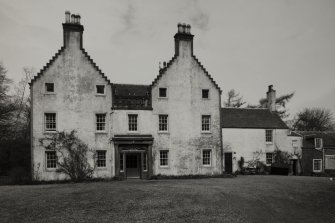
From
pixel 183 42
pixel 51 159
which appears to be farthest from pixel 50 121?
pixel 183 42

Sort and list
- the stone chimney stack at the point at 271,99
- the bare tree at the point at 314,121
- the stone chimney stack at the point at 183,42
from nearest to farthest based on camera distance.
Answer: the stone chimney stack at the point at 183,42
the stone chimney stack at the point at 271,99
the bare tree at the point at 314,121

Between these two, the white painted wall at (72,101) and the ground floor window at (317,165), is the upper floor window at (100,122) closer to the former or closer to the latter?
the white painted wall at (72,101)

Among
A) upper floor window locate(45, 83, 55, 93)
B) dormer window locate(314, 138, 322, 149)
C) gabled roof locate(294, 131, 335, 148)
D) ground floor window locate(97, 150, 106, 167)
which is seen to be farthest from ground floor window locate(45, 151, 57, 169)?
dormer window locate(314, 138, 322, 149)

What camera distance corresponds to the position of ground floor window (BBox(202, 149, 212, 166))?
34125 mm

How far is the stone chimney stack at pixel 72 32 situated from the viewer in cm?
3158

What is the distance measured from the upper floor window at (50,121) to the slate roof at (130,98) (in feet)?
18.9

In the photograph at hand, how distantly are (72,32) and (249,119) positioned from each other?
25.2 m

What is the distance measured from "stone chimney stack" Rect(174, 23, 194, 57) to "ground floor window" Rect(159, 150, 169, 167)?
10.2 m

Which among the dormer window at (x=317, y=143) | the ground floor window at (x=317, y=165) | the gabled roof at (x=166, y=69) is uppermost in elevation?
the gabled roof at (x=166, y=69)

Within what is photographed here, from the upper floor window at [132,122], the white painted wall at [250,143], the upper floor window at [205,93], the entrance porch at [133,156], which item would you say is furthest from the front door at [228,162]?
the upper floor window at [132,122]

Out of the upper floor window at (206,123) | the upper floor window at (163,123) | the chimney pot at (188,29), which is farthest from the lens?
the chimney pot at (188,29)

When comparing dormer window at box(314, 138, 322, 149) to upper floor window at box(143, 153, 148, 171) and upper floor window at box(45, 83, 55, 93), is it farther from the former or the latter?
upper floor window at box(45, 83, 55, 93)

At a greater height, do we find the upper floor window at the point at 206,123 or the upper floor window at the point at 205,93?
the upper floor window at the point at 205,93

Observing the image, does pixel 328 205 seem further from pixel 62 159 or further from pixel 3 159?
pixel 3 159
